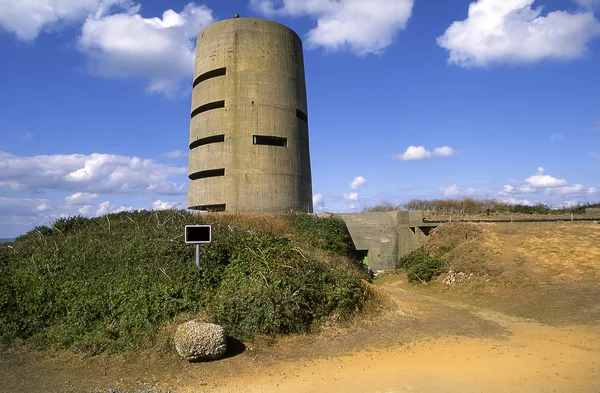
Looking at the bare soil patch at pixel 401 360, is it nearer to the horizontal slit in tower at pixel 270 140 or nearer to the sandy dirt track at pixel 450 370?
the sandy dirt track at pixel 450 370

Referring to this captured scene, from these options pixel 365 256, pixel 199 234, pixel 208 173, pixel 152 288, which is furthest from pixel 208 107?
pixel 152 288

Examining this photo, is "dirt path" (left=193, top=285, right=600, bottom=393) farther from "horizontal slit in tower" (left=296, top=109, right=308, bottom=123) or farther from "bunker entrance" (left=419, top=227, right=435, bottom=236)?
"horizontal slit in tower" (left=296, top=109, right=308, bottom=123)

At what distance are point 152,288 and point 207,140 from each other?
47.5 ft

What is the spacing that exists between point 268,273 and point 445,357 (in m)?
4.64

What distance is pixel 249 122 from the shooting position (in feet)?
71.9

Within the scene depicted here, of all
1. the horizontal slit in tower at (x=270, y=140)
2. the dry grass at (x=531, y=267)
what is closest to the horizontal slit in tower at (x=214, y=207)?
the horizontal slit in tower at (x=270, y=140)

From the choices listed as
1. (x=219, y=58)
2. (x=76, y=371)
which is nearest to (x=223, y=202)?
(x=219, y=58)

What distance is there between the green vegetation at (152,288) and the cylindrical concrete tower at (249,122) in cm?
810

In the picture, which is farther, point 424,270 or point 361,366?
point 424,270

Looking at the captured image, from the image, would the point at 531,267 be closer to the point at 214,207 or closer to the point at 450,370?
the point at 450,370

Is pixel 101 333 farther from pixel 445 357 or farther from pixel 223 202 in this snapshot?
pixel 223 202

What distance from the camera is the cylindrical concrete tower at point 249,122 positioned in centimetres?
2181

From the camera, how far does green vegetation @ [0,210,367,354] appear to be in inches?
368

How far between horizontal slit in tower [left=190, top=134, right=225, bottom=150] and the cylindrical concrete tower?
2.5 inches
